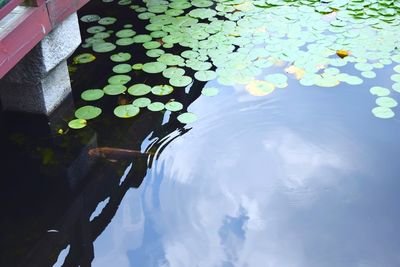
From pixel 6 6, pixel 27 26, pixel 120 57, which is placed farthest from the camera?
pixel 120 57

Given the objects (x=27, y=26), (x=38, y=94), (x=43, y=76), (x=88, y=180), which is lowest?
(x=88, y=180)

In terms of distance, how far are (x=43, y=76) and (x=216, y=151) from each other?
960 mm

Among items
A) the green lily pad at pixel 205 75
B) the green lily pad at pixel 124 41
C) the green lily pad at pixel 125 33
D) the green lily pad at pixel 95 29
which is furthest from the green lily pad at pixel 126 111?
the green lily pad at pixel 95 29

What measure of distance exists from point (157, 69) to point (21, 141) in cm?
92

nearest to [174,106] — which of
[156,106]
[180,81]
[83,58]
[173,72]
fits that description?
[156,106]

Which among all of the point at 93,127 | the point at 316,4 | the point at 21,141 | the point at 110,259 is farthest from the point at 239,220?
Answer: the point at 316,4

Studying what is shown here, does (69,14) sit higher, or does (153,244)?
(69,14)

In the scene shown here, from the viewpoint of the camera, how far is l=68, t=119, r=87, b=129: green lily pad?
2711 mm

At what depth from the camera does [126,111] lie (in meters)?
2.78

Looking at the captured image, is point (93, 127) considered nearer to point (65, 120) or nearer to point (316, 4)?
point (65, 120)

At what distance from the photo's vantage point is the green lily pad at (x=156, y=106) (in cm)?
280

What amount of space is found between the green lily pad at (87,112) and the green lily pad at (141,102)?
0.66 ft

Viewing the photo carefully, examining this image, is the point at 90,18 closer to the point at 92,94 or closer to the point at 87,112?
the point at 92,94

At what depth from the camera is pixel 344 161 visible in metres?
2.48
